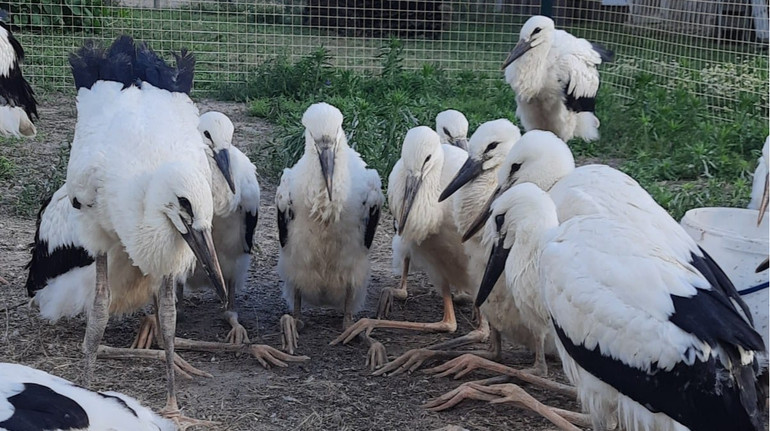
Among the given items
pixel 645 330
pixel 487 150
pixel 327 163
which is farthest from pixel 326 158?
pixel 645 330

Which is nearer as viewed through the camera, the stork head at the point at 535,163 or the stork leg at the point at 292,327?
the stork head at the point at 535,163

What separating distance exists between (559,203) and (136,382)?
2017 millimetres

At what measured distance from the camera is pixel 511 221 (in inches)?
162

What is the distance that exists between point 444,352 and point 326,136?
1.19 metres

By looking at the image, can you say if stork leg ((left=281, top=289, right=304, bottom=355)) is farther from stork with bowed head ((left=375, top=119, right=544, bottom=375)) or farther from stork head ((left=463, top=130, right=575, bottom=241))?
stork head ((left=463, top=130, right=575, bottom=241))

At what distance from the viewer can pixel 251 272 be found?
5938mm

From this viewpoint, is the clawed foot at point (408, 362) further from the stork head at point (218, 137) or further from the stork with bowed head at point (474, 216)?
the stork head at point (218, 137)

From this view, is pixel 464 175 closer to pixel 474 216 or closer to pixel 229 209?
pixel 474 216

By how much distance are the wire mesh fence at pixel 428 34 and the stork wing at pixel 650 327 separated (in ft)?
21.1

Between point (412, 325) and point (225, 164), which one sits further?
point (412, 325)

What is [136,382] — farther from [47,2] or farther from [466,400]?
[47,2]

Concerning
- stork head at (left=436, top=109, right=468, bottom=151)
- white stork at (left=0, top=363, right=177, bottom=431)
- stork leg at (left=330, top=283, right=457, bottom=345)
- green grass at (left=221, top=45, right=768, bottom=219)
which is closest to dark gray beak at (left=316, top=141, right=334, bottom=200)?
stork leg at (left=330, top=283, right=457, bottom=345)

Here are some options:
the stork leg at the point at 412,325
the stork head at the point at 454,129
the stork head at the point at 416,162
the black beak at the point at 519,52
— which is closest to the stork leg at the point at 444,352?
the stork leg at the point at 412,325

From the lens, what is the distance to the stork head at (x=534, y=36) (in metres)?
7.91
